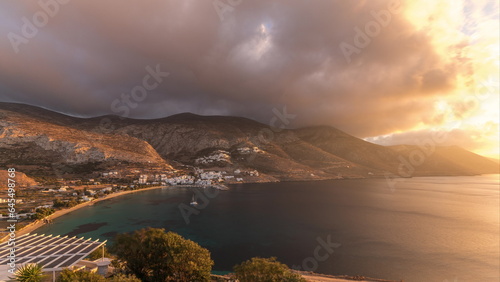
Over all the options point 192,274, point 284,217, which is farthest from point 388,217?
point 192,274

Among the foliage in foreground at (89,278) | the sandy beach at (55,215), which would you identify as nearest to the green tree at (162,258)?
the foliage in foreground at (89,278)

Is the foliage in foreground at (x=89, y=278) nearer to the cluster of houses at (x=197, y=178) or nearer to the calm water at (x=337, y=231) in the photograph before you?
the calm water at (x=337, y=231)

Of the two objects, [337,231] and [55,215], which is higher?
[55,215]

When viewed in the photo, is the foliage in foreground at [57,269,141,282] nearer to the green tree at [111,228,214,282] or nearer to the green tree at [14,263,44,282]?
the green tree at [14,263,44,282]

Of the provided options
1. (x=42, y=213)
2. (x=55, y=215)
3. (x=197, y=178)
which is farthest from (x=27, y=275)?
(x=197, y=178)

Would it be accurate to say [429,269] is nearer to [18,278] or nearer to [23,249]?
[18,278]

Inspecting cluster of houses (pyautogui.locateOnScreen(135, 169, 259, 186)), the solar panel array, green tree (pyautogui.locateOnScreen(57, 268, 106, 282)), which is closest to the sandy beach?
the solar panel array

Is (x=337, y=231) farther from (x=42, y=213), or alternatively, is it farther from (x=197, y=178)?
(x=197, y=178)
